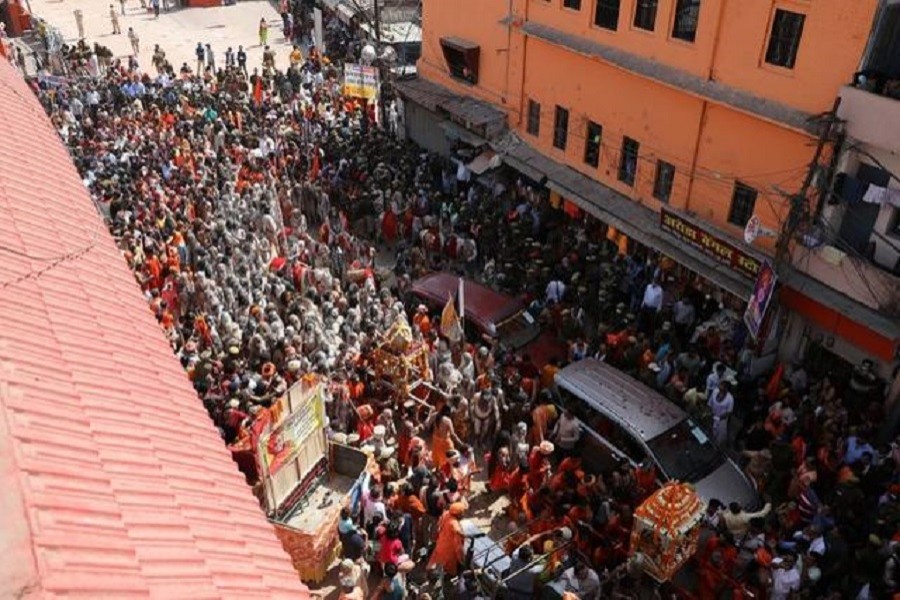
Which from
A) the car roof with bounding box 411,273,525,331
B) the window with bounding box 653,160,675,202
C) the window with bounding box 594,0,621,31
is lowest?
the car roof with bounding box 411,273,525,331

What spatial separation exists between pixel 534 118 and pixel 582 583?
13.7 meters

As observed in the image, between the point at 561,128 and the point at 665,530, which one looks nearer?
the point at 665,530

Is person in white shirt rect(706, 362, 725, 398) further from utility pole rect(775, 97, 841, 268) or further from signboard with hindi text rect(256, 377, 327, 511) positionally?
signboard with hindi text rect(256, 377, 327, 511)

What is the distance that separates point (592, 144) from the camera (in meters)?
19.2

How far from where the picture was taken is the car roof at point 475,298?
15.7m

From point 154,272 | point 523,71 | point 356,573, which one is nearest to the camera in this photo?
point 356,573

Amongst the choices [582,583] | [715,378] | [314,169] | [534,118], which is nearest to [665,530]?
[582,583]

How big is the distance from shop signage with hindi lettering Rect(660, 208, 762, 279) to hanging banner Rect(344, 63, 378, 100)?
10.3 meters

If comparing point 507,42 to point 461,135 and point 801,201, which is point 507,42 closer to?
point 461,135

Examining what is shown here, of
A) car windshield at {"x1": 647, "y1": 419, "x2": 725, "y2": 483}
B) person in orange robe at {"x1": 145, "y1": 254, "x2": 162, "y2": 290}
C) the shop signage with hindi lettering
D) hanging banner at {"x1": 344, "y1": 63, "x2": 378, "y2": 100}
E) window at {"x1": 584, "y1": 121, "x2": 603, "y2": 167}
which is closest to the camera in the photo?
car windshield at {"x1": 647, "y1": 419, "x2": 725, "y2": 483}

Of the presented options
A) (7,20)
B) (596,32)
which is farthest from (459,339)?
(7,20)

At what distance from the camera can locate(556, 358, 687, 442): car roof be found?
12.4 metres

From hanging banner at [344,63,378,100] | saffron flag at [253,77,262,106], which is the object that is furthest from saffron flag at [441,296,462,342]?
saffron flag at [253,77,262,106]

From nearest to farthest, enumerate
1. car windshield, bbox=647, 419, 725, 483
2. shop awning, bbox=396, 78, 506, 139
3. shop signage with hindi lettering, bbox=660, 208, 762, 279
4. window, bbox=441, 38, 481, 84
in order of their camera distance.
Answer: car windshield, bbox=647, 419, 725, 483 → shop signage with hindi lettering, bbox=660, 208, 762, 279 → shop awning, bbox=396, 78, 506, 139 → window, bbox=441, 38, 481, 84
